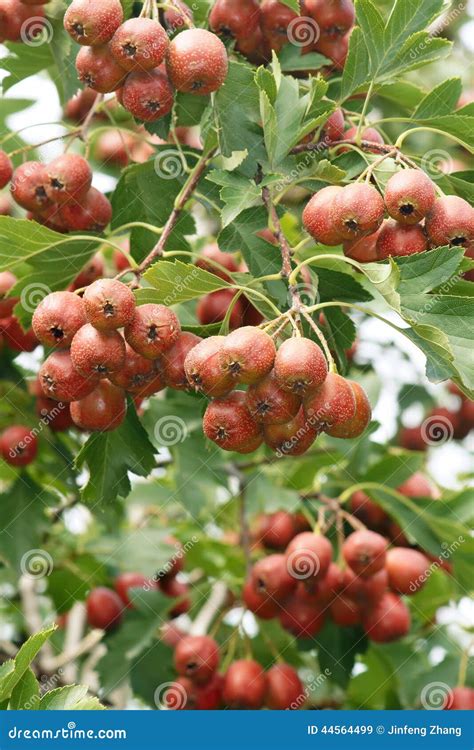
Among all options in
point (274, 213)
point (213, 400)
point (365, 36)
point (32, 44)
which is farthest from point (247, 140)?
point (32, 44)

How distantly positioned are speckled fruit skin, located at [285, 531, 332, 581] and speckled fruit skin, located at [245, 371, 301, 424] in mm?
1253

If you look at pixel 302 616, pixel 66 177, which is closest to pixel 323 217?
pixel 66 177

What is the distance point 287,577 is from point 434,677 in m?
0.97

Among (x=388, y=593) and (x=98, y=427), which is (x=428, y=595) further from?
(x=98, y=427)

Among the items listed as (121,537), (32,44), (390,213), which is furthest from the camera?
(121,537)

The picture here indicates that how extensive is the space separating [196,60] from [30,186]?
65 cm

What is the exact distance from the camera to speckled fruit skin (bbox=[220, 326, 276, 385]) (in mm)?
2289

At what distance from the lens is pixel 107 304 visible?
2.36 meters

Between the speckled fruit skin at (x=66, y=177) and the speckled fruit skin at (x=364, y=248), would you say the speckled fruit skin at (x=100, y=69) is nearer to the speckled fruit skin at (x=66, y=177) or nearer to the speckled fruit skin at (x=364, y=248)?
the speckled fruit skin at (x=66, y=177)

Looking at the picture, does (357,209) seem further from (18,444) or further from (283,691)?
(283,691)

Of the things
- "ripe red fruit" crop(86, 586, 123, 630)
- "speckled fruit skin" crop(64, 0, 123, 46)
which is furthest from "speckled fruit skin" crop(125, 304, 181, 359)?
"ripe red fruit" crop(86, 586, 123, 630)

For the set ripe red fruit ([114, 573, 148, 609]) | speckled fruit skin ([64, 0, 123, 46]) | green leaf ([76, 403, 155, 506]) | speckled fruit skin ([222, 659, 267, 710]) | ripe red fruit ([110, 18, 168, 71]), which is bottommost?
ripe red fruit ([114, 573, 148, 609])

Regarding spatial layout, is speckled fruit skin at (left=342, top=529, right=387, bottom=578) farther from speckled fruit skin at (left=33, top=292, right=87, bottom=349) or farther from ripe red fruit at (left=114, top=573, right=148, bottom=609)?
speckled fruit skin at (left=33, top=292, right=87, bottom=349)

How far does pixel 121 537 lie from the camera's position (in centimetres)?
462
